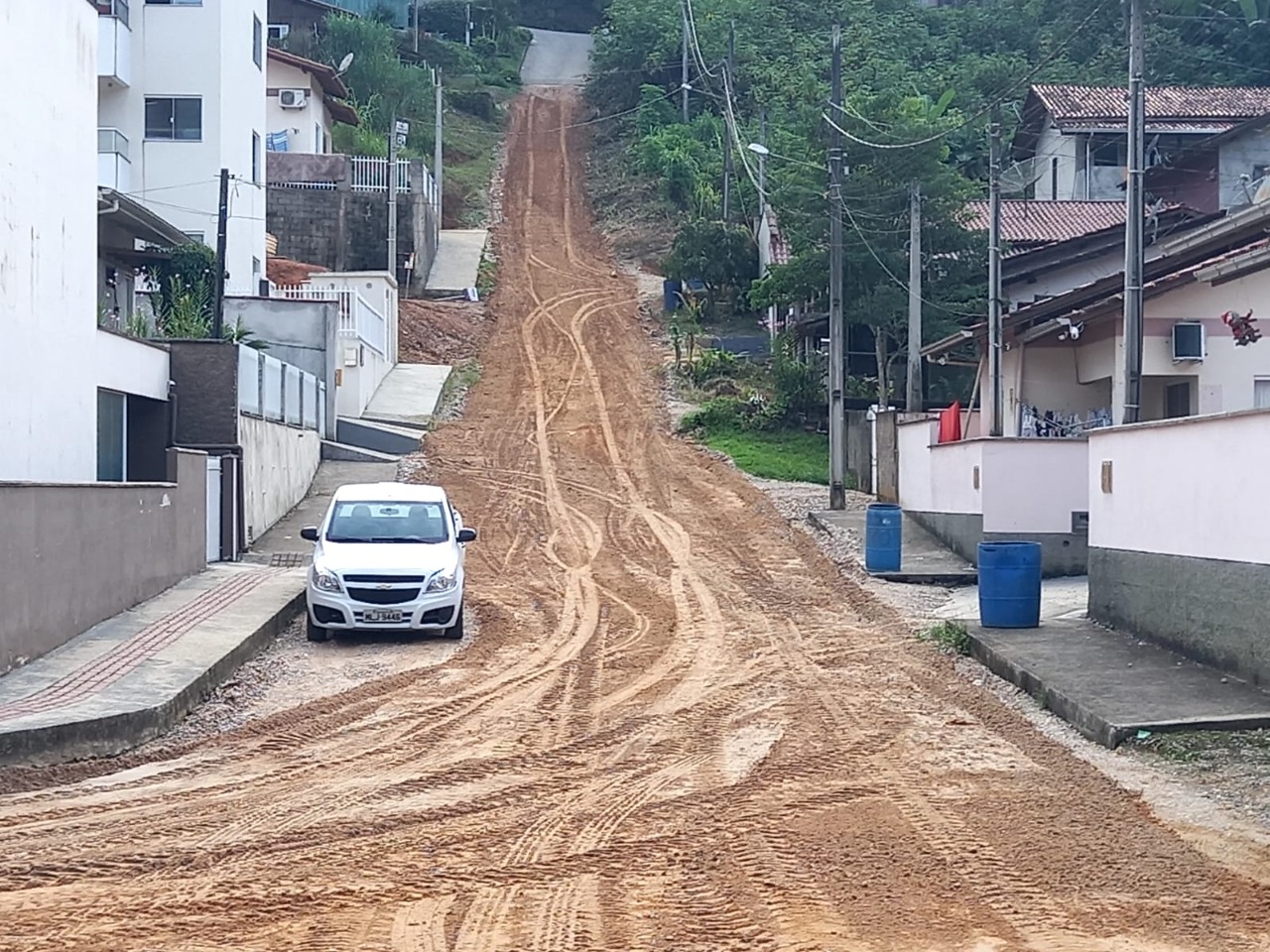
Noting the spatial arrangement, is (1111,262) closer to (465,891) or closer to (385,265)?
(385,265)

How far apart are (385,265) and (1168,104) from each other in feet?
78.5

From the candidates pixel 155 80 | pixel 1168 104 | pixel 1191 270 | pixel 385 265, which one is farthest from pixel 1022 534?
pixel 385 265

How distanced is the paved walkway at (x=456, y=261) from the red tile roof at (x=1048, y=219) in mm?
17619

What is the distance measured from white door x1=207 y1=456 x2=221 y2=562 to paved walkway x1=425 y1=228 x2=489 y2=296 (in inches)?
1039

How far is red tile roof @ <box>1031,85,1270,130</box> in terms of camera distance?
43500mm

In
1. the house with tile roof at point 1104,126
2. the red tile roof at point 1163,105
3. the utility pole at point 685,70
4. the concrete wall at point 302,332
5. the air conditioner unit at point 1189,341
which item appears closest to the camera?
the air conditioner unit at point 1189,341

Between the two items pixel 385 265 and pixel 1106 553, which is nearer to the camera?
pixel 1106 553

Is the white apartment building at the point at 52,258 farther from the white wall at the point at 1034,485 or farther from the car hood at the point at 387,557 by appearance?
the white wall at the point at 1034,485

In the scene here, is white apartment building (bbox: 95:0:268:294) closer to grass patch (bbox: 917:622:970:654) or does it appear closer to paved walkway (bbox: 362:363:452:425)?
paved walkway (bbox: 362:363:452:425)

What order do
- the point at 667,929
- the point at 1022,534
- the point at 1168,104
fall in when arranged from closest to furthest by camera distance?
the point at 667,929 < the point at 1022,534 < the point at 1168,104

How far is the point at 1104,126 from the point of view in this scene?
4353 cm

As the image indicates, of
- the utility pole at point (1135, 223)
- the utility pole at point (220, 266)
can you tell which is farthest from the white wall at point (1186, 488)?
the utility pole at point (220, 266)

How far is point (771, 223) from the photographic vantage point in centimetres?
4500

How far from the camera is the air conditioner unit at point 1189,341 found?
23719mm
